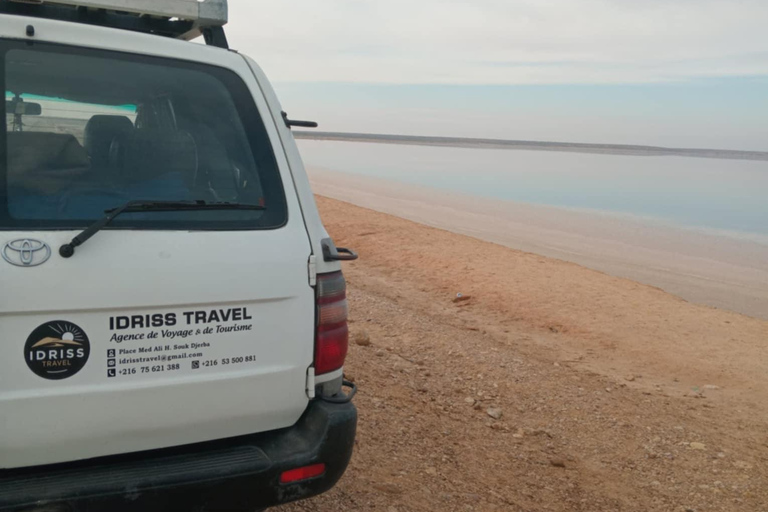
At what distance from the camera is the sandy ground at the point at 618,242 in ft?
41.0

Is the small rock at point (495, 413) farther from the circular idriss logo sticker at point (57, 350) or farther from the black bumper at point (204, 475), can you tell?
the circular idriss logo sticker at point (57, 350)

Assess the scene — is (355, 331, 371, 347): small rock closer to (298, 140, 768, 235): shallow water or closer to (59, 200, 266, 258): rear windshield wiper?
(59, 200, 266, 258): rear windshield wiper

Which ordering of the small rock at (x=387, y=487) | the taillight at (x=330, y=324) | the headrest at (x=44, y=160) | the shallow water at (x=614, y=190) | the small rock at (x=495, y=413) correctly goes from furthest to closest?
1. the shallow water at (x=614, y=190)
2. the small rock at (x=495, y=413)
3. the small rock at (x=387, y=487)
4. the taillight at (x=330, y=324)
5. the headrest at (x=44, y=160)

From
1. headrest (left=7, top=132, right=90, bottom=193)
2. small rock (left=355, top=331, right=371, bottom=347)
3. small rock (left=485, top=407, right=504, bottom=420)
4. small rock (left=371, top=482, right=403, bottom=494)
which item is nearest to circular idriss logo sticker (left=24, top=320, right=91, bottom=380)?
headrest (left=7, top=132, right=90, bottom=193)

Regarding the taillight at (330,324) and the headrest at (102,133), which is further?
the taillight at (330,324)

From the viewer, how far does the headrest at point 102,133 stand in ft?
8.71

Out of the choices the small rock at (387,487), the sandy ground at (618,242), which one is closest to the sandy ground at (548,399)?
the small rock at (387,487)

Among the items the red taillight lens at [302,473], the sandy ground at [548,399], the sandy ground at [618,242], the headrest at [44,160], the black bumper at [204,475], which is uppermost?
the headrest at [44,160]

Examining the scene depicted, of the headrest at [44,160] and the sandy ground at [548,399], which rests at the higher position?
the headrest at [44,160]

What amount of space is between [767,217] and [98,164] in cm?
2329

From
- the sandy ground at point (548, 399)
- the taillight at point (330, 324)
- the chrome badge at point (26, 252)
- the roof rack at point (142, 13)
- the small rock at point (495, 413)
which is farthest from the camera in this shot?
the small rock at point (495, 413)

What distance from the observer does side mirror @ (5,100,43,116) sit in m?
2.50

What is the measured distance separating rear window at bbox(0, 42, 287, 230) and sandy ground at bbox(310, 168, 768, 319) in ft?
32.5

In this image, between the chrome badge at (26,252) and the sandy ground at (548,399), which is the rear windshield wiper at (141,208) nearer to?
the chrome badge at (26,252)
